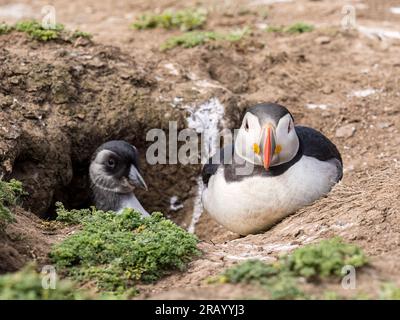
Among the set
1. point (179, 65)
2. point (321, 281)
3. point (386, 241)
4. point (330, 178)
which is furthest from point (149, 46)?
point (321, 281)

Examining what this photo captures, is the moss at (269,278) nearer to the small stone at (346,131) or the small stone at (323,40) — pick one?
the small stone at (346,131)

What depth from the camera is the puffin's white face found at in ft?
20.4

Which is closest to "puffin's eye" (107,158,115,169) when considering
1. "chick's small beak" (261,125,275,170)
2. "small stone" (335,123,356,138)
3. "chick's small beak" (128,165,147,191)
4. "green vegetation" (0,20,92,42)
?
"chick's small beak" (128,165,147,191)

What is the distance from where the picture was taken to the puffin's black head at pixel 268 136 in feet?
20.4

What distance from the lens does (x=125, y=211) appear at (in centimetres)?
586

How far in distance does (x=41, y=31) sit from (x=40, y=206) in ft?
7.40

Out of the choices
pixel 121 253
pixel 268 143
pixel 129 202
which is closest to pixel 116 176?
pixel 129 202

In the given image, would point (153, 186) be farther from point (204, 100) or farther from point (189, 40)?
point (189, 40)

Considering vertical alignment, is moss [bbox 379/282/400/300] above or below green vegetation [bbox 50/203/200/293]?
below

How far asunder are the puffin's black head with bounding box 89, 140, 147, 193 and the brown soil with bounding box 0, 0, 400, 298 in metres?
0.29

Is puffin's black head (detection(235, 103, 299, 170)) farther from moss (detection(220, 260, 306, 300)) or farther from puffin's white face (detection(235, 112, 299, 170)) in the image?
moss (detection(220, 260, 306, 300))

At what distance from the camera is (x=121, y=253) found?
17.0 feet

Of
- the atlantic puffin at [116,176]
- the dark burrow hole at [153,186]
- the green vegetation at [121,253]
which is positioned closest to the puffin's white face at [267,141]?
the green vegetation at [121,253]

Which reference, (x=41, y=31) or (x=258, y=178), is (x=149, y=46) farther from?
(x=258, y=178)
